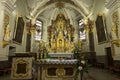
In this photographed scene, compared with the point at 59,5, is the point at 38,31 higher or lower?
lower

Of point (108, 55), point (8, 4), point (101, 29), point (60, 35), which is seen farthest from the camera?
point (60, 35)

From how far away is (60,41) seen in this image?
1455cm

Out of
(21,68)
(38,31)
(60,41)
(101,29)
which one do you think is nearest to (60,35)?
(60,41)

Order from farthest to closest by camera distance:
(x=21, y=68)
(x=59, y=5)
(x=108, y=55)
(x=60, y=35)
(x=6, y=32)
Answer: (x=59, y=5) < (x=60, y=35) < (x=108, y=55) < (x=6, y=32) < (x=21, y=68)

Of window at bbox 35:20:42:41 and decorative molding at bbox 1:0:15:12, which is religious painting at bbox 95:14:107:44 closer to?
decorative molding at bbox 1:0:15:12

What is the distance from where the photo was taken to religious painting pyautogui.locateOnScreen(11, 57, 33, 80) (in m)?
4.56

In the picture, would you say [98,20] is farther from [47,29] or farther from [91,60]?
[47,29]

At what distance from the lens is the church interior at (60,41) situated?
4.73 meters

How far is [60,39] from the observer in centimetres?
1462

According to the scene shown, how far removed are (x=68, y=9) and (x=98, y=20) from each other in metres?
6.93

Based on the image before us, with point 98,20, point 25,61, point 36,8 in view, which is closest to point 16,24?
point 36,8

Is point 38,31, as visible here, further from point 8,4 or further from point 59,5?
point 8,4

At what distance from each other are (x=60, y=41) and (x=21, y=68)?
1007 cm

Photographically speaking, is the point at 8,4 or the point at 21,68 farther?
the point at 8,4
